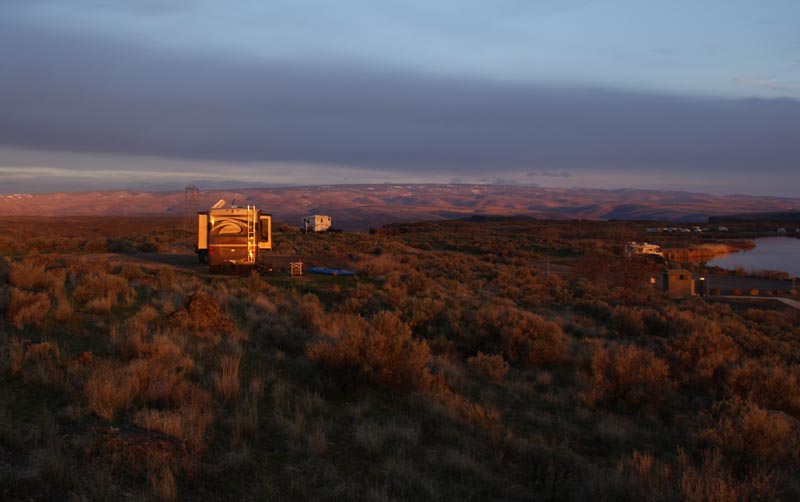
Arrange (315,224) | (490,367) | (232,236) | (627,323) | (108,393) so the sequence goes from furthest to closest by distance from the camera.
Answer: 1. (315,224)
2. (232,236)
3. (627,323)
4. (490,367)
5. (108,393)

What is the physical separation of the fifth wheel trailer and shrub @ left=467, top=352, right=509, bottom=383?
35.2 ft

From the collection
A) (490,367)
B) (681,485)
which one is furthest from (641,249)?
(681,485)

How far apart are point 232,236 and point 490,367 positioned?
1148 cm

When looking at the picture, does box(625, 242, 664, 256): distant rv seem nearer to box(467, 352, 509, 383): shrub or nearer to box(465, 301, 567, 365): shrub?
box(465, 301, 567, 365): shrub

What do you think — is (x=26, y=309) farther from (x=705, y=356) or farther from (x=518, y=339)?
(x=705, y=356)

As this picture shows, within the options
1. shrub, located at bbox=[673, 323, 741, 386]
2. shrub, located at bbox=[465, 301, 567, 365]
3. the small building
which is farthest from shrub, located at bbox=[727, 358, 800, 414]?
the small building

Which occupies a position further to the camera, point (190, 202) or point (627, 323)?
point (190, 202)

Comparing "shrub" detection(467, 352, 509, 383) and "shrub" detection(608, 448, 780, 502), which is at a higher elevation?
"shrub" detection(608, 448, 780, 502)

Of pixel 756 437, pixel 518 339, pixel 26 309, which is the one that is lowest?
pixel 518 339

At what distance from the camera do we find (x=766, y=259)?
48.3m

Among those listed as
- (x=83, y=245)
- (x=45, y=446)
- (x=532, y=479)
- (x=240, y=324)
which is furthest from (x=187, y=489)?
(x=83, y=245)

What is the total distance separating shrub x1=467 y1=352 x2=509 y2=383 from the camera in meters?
7.77

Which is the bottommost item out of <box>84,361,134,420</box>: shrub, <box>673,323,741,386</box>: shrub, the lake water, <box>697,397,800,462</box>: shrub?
the lake water

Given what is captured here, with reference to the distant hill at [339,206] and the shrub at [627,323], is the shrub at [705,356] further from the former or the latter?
the distant hill at [339,206]
